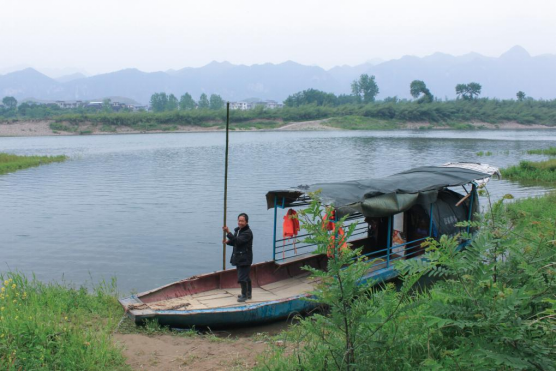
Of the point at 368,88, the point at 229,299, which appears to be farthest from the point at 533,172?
the point at 368,88

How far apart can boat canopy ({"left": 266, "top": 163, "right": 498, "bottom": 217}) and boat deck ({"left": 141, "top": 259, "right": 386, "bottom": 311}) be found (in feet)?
3.39

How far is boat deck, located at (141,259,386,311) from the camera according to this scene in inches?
309

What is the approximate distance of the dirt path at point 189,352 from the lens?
230 inches

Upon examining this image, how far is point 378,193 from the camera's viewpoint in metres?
8.58

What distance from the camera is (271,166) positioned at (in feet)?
98.9

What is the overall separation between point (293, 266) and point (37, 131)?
215ft

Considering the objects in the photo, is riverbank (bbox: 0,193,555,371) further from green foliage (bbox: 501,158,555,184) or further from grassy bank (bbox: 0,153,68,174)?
grassy bank (bbox: 0,153,68,174)

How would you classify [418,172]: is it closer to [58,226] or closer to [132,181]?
[58,226]

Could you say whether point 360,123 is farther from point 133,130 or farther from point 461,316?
point 461,316

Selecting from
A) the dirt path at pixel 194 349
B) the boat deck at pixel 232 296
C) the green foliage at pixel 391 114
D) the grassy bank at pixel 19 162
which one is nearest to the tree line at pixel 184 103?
the green foliage at pixel 391 114

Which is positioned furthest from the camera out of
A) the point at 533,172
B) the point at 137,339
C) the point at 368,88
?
the point at 368,88

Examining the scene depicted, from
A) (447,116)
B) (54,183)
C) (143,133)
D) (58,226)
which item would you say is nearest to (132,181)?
(54,183)

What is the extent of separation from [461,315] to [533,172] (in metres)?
22.0

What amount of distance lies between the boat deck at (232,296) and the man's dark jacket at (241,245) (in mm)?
713
